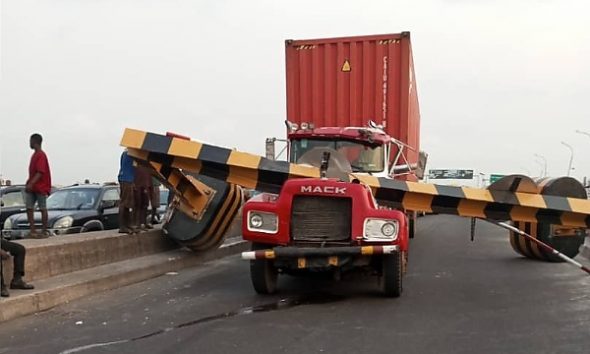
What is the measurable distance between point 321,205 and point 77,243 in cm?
393

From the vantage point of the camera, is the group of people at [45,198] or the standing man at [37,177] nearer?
the group of people at [45,198]

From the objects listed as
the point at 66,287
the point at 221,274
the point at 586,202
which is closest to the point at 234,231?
the point at 221,274

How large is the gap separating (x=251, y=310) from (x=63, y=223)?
229 inches

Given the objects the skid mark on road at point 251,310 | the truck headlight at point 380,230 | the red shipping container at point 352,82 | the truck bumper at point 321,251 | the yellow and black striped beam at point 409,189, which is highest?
the red shipping container at point 352,82

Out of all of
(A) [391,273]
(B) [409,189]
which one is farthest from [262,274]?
(B) [409,189]

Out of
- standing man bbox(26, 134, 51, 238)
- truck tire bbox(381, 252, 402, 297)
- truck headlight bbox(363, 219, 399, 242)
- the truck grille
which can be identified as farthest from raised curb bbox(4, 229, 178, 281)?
truck tire bbox(381, 252, 402, 297)

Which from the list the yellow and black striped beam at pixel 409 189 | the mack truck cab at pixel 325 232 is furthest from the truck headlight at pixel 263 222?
the yellow and black striped beam at pixel 409 189

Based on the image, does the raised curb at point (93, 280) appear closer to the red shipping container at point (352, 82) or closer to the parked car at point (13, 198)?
the red shipping container at point (352, 82)

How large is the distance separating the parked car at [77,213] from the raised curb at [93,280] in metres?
1.87

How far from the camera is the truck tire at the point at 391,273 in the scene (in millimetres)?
7977

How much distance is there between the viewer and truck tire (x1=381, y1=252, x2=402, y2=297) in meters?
7.98

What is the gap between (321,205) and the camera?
26.0 feet

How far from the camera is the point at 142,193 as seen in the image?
37.9 feet

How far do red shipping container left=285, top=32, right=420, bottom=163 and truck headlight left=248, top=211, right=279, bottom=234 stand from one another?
659 centimetres
